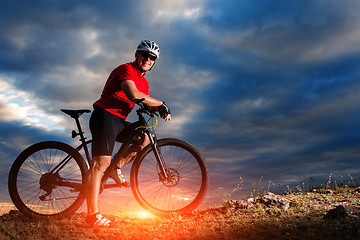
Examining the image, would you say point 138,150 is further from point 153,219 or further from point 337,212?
point 337,212

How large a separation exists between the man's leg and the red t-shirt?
0.96m

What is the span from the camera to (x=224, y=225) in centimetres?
531

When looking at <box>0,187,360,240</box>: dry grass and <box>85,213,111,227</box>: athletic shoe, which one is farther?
<box>85,213,111,227</box>: athletic shoe

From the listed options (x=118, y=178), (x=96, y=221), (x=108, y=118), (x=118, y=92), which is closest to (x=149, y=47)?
(x=118, y=92)

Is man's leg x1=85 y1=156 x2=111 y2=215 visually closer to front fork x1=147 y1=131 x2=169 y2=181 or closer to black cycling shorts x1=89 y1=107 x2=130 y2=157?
black cycling shorts x1=89 y1=107 x2=130 y2=157

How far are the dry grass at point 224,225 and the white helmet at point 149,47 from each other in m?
3.37

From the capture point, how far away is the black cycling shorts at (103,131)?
575 cm

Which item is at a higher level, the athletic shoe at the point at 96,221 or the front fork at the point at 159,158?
the front fork at the point at 159,158

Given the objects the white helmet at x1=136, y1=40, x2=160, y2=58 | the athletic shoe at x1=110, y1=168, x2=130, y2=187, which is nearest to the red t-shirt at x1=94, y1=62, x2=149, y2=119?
the white helmet at x1=136, y1=40, x2=160, y2=58

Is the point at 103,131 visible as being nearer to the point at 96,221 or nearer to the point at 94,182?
the point at 94,182

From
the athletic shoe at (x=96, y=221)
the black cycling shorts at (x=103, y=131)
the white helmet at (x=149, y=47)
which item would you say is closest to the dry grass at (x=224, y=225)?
the athletic shoe at (x=96, y=221)

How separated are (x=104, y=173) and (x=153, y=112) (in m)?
1.60

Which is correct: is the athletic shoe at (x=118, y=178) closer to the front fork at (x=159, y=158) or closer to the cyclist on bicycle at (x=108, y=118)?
the cyclist on bicycle at (x=108, y=118)

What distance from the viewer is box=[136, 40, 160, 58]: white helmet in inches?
236
